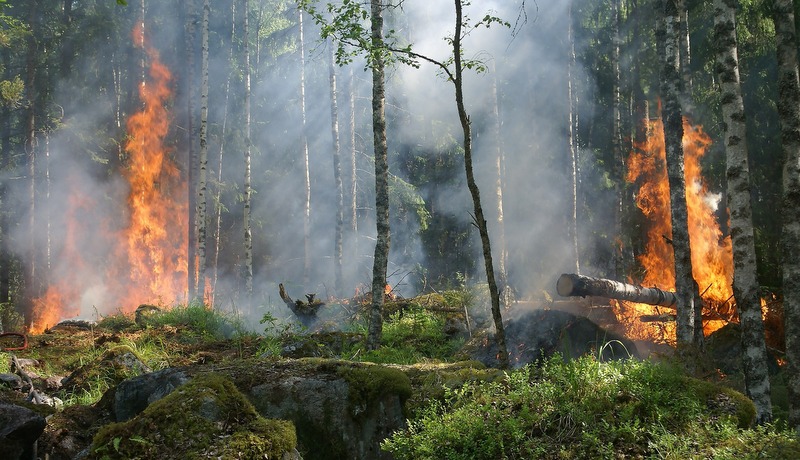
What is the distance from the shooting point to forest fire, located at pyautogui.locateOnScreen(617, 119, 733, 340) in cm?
1433

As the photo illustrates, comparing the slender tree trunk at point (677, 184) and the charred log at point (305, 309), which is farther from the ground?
the slender tree trunk at point (677, 184)

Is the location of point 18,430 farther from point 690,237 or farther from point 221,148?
point 221,148

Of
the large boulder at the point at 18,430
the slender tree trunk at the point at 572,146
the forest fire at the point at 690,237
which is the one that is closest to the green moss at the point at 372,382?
the large boulder at the point at 18,430

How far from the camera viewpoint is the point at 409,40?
3097 centimetres

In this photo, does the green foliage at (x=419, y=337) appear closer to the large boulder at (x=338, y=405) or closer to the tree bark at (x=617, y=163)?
the large boulder at (x=338, y=405)

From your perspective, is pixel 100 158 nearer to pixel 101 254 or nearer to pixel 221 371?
pixel 101 254

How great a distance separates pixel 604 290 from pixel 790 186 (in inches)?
228

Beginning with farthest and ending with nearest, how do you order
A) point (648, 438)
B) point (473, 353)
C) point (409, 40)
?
point (409, 40) → point (473, 353) → point (648, 438)

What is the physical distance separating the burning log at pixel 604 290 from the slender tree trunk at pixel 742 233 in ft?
14.2

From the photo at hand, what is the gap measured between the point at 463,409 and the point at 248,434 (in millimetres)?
1881

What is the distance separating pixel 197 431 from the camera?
12.4ft

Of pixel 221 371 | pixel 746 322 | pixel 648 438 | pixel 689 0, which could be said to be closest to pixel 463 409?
pixel 648 438

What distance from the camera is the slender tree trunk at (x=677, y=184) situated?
1025 cm

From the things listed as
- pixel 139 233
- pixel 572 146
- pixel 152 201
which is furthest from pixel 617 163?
pixel 139 233
